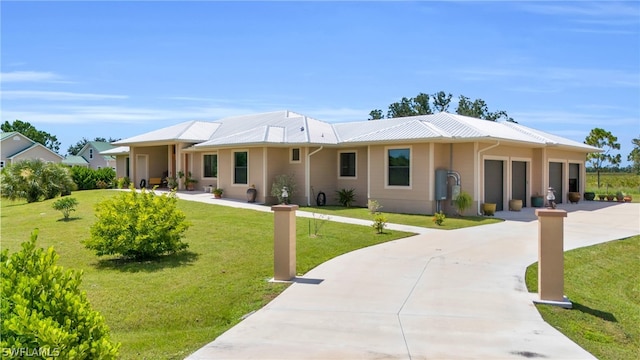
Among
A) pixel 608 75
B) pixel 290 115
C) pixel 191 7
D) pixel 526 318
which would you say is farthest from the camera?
pixel 290 115

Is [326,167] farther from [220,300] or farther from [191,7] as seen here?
[220,300]

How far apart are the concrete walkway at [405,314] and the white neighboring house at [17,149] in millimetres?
44342

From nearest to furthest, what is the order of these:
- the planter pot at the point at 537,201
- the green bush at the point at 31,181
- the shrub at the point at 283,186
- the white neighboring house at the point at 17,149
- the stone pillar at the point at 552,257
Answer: the stone pillar at the point at 552,257 < the shrub at the point at 283,186 < the planter pot at the point at 537,201 < the green bush at the point at 31,181 < the white neighboring house at the point at 17,149

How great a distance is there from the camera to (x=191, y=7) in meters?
9.75

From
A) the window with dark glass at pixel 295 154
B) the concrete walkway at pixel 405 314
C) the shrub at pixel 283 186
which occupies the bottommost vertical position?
the concrete walkway at pixel 405 314

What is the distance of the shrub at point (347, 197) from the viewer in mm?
21844

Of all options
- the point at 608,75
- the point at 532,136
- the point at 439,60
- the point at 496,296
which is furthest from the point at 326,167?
the point at 496,296

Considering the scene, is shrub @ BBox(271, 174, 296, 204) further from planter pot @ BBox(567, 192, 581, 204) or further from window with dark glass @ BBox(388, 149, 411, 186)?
planter pot @ BBox(567, 192, 581, 204)

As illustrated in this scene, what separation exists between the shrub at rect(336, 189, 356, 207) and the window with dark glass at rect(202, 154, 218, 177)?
7.74 metres

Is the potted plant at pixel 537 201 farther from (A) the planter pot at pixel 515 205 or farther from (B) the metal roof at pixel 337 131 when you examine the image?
(B) the metal roof at pixel 337 131

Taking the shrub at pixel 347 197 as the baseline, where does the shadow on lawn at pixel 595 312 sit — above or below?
below

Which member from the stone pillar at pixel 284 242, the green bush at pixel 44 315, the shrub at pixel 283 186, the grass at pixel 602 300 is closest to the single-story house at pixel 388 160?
the shrub at pixel 283 186

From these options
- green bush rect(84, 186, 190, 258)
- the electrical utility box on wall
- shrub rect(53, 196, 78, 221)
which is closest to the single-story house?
the electrical utility box on wall

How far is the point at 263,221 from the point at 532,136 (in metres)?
15.3
